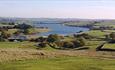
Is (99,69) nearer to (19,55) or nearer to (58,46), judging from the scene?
(19,55)

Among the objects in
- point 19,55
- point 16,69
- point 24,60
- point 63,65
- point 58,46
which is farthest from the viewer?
point 58,46

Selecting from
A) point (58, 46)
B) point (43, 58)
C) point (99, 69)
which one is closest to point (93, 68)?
point (99, 69)

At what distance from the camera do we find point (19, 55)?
4284 cm

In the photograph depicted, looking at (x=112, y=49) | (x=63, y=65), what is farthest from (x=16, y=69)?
(x=112, y=49)

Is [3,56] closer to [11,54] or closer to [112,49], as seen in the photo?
[11,54]

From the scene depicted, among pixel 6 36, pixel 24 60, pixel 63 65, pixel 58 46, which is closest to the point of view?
pixel 63 65

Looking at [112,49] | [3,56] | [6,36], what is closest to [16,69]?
[3,56]

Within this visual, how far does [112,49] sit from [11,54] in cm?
2042

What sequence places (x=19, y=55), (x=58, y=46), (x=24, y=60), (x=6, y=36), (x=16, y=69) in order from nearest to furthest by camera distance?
(x=16, y=69), (x=24, y=60), (x=19, y=55), (x=58, y=46), (x=6, y=36)

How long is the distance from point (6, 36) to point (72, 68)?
65776 millimetres

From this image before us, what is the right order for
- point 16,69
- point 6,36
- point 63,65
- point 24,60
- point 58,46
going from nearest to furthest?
1. point 16,69
2. point 63,65
3. point 24,60
4. point 58,46
5. point 6,36

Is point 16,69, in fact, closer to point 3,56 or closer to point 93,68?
point 93,68

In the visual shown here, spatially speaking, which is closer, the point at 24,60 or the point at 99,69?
the point at 99,69

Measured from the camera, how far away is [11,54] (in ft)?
142
